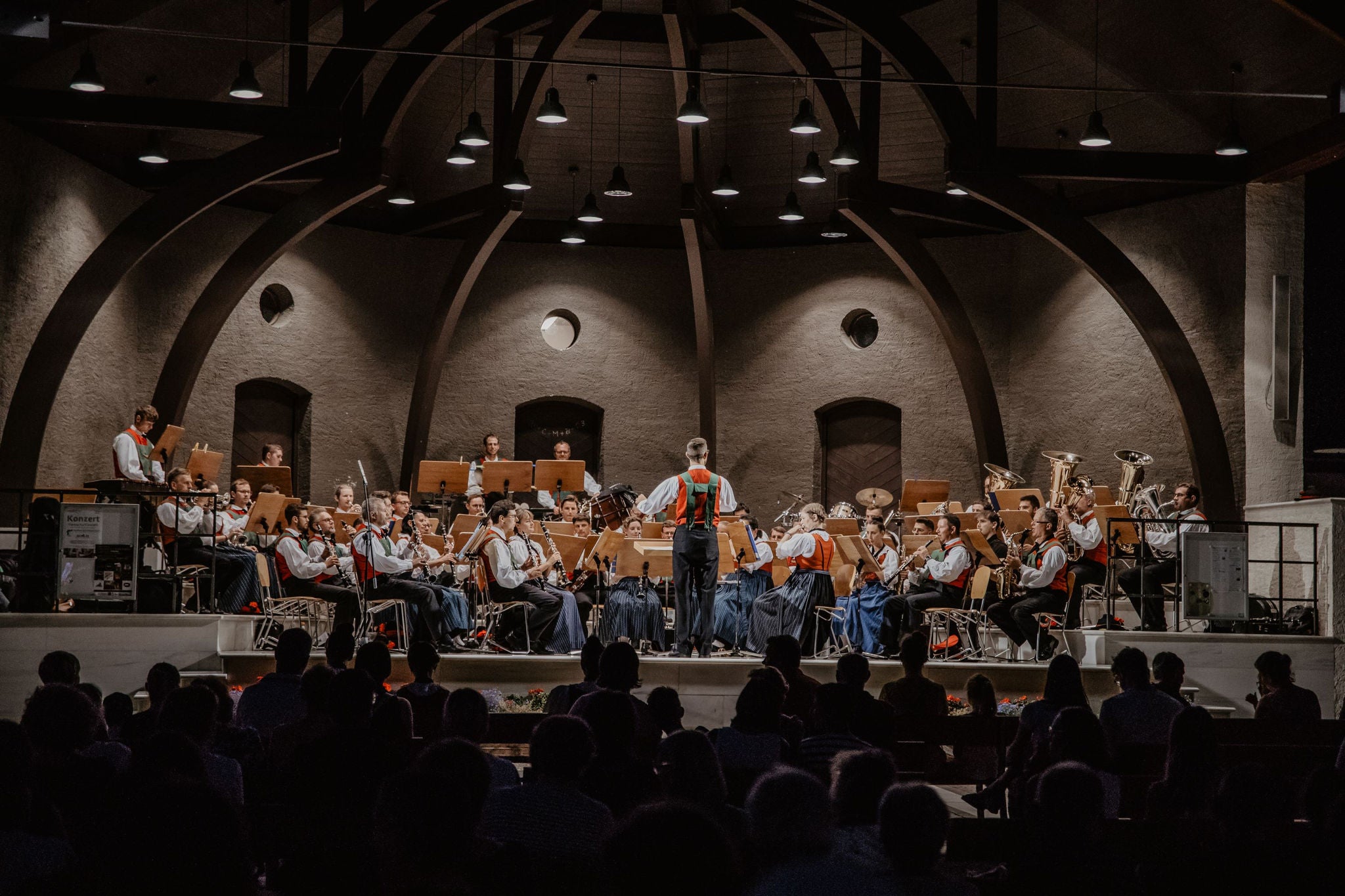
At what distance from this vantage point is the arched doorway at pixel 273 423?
650 inches

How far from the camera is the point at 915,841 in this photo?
106 inches

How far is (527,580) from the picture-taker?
10.9 m

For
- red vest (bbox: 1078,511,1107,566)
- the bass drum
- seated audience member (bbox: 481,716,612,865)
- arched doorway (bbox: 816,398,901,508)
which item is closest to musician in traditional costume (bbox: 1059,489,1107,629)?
red vest (bbox: 1078,511,1107,566)

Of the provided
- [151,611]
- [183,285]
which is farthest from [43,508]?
[183,285]

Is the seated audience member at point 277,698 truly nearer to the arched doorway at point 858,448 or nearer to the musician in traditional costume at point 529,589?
the musician in traditional costume at point 529,589

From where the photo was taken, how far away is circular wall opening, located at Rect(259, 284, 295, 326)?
1659 cm

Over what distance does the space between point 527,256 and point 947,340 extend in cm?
566

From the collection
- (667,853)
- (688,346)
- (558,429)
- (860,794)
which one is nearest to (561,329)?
(558,429)

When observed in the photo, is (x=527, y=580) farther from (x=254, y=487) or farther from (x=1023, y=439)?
(x=1023, y=439)

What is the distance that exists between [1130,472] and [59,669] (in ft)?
35.1

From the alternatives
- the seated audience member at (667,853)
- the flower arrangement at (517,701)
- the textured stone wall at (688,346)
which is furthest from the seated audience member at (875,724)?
the textured stone wall at (688,346)

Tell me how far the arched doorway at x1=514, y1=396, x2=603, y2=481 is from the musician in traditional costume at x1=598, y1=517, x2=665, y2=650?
7.01 m

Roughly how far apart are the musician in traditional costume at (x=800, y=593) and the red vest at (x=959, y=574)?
93cm

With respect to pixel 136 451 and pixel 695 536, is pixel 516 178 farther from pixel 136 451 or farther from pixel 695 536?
pixel 695 536
